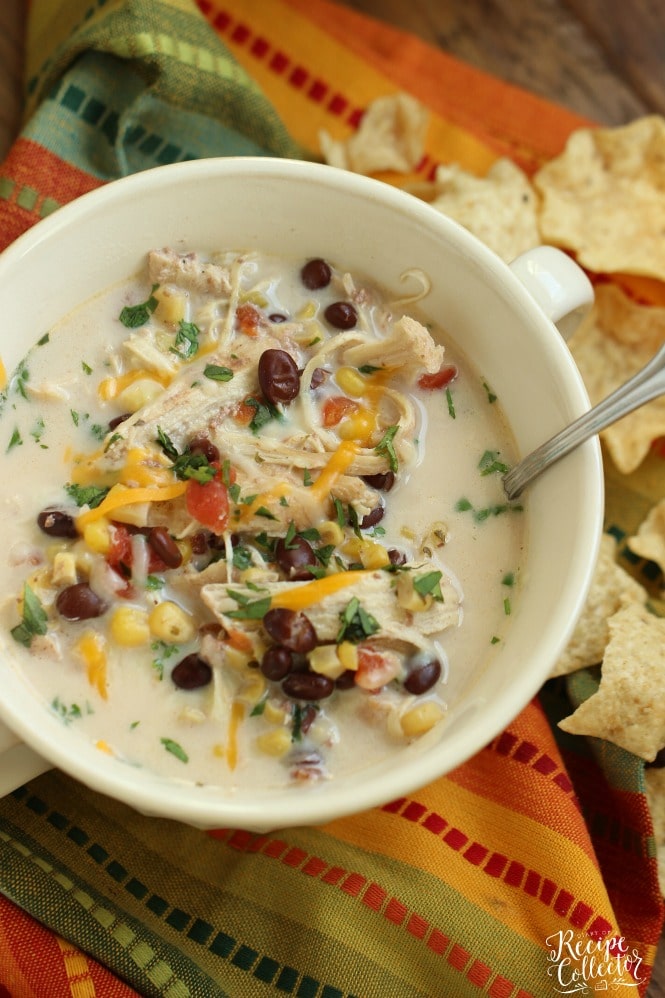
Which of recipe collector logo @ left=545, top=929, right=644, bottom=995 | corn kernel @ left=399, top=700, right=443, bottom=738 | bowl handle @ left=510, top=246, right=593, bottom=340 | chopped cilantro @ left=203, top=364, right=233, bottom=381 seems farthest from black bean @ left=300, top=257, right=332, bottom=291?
recipe collector logo @ left=545, top=929, right=644, bottom=995

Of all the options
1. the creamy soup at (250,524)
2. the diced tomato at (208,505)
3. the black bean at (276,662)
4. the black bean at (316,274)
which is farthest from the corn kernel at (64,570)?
the black bean at (316,274)

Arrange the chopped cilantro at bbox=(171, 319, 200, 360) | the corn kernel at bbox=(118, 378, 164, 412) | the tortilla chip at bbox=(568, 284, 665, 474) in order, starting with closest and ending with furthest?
1. the corn kernel at bbox=(118, 378, 164, 412)
2. the chopped cilantro at bbox=(171, 319, 200, 360)
3. the tortilla chip at bbox=(568, 284, 665, 474)

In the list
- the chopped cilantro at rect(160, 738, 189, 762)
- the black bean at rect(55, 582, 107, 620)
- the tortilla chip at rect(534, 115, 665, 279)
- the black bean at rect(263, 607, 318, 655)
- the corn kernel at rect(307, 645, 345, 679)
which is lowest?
the chopped cilantro at rect(160, 738, 189, 762)

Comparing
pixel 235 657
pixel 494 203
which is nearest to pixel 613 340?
pixel 494 203

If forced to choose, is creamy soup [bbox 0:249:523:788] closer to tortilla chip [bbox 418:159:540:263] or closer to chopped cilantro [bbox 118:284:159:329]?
chopped cilantro [bbox 118:284:159:329]

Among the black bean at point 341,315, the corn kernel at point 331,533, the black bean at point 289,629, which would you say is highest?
the black bean at point 341,315

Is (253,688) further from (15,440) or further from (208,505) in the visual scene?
(15,440)

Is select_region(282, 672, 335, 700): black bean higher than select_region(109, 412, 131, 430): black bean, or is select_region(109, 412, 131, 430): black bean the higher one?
select_region(282, 672, 335, 700): black bean

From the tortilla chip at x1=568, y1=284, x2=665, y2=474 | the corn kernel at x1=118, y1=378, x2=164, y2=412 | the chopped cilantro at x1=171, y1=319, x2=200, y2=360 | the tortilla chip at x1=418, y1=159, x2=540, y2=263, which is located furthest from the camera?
the tortilla chip at x1=568, y1=284, x2=665, y2=474

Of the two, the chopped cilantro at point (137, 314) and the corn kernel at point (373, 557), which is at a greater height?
the corn kernel at point (373, 557)

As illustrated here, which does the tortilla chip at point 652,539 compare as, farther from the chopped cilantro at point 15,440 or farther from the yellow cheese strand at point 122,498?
the chopped cilantro at point 15,440
